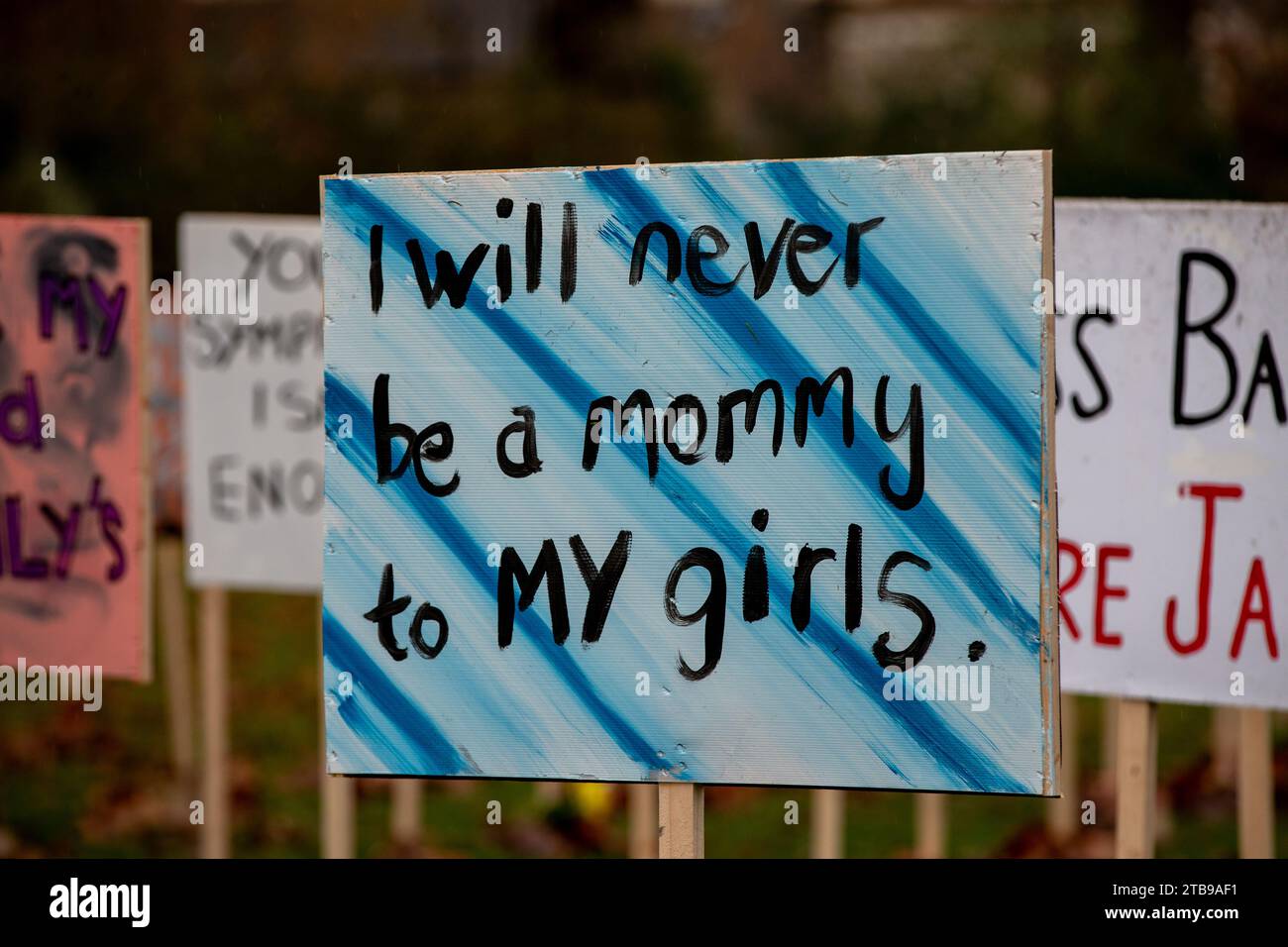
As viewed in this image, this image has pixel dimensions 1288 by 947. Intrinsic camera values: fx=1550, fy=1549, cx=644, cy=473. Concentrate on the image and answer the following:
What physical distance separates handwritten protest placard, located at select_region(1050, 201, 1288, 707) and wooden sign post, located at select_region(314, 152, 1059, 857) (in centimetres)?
→ 94

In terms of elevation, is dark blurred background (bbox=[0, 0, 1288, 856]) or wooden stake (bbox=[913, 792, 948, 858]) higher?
dark blurred background (bbox=[0, 0, 1288, 856])

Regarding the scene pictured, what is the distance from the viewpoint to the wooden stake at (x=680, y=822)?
2.29 metres

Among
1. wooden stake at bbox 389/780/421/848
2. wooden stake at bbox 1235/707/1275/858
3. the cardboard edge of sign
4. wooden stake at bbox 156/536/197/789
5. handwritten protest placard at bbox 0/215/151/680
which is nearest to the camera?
the cardboard edge of sign

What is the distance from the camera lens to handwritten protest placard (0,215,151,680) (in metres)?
3.29

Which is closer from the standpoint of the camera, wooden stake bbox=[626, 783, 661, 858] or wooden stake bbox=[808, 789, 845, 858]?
wooden stake bbox=[808, 789, 845, 858]

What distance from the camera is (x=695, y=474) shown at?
2.28 meters

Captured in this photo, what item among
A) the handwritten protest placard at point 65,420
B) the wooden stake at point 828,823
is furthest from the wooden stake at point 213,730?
the wooden stake at point 828,823

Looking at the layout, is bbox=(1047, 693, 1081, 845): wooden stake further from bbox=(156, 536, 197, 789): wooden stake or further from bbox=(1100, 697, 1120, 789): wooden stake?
A: bbox=(156, 536, 197, 789): wooden stake

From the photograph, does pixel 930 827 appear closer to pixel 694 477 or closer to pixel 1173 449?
pixel 1173 449

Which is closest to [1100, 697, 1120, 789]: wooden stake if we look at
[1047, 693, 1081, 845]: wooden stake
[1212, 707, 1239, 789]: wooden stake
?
[1047, 693, 1081, 845]: wooden stake

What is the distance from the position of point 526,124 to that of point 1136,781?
11.0 m

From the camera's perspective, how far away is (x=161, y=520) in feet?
19.5
